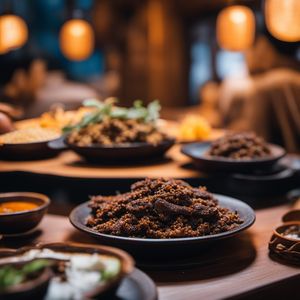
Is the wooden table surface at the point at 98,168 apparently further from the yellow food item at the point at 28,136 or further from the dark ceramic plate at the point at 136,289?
the dark ceramic plate at the point at 136,289

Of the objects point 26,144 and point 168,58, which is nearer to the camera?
point 26,144

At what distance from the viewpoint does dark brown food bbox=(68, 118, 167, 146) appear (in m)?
3.73

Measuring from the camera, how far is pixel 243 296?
6.84 ft

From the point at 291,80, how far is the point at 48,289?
623 cm

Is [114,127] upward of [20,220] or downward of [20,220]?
upward

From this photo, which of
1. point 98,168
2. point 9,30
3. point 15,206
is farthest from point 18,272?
point 9,30

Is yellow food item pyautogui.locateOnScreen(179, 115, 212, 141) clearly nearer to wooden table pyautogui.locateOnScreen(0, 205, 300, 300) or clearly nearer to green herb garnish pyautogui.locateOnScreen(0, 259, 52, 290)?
wooden table pyautogui.locateOnScreen(0, 205, 300, 300)

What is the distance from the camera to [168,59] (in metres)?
11.0

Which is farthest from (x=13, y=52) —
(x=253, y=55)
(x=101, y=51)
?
(x=253, y=55)

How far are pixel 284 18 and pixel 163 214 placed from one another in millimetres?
2984

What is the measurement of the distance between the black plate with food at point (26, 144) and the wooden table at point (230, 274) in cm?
110

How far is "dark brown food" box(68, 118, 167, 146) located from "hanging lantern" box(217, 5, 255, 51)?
3.56 meters

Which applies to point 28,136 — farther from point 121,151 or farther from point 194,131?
point 194,131

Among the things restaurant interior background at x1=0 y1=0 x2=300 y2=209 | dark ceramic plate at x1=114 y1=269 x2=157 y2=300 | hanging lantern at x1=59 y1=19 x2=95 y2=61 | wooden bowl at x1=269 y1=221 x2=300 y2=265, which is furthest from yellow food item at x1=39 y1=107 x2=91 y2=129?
hanging lantern at x1=59 y1=19 x2=95 y2=61
